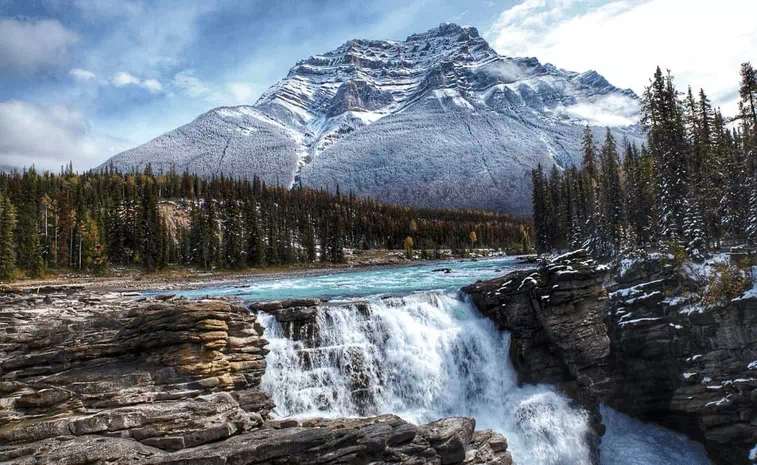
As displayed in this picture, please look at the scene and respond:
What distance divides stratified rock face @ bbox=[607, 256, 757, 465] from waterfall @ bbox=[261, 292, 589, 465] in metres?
Answer: 6.74

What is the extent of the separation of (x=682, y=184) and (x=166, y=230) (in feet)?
338

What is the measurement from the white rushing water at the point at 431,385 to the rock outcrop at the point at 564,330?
1.22 metres

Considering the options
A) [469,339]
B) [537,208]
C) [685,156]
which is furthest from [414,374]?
[537,208]

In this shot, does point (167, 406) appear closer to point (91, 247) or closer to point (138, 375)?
point (138, 375)

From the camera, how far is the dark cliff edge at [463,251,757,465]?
82.7 ft

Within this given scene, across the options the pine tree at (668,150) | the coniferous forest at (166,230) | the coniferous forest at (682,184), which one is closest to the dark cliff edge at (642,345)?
the coniferous forest at (682,184)

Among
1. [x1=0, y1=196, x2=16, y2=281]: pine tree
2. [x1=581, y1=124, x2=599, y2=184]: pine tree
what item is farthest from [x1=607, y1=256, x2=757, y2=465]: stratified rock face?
[x1=0, y1=196, x2=16, y2=281]: pine tree

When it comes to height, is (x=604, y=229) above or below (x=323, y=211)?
below

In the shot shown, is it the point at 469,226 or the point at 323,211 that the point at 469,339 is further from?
the point at 469,226

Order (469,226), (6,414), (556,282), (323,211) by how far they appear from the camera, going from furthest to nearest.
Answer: (469,226) < (323,211) < (556,282) < (6,414)

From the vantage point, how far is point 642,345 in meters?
29.3

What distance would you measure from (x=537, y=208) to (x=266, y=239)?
7172 cm

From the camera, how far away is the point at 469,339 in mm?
28672

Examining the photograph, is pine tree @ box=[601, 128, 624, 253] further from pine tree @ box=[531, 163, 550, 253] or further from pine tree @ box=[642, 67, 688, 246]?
pine tree @ box=[531, 163, 550, 253]
